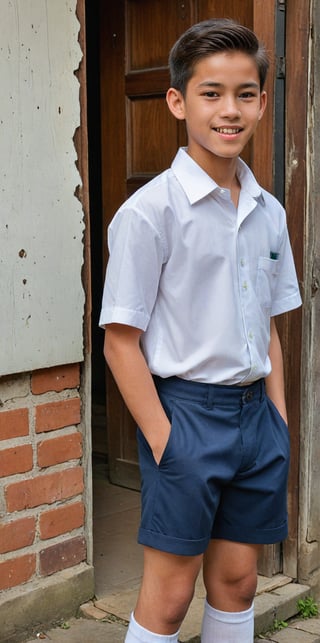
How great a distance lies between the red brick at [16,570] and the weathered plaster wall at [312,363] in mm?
1140

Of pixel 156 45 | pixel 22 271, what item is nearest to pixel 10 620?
pixel 22 271

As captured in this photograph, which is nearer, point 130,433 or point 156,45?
point 156,45

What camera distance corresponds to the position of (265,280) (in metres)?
2.46

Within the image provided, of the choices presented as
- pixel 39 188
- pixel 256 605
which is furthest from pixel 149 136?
pixel 256 605

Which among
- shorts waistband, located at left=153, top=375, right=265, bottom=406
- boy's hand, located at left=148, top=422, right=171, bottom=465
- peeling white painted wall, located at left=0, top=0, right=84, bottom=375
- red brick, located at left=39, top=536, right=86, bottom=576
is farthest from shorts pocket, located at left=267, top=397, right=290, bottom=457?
red brick, located at left=39, top=536, right=86, bottom=576

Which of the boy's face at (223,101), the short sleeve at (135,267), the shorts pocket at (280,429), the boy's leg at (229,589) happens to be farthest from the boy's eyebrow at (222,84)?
the boy's leg at (229,589)

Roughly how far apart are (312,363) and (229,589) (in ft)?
3.95

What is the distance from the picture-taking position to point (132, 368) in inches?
89.5

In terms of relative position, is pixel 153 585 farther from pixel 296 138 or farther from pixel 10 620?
pixel 296 138

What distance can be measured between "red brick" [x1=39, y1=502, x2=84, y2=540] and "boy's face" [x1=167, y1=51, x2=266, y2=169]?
1.42 metres

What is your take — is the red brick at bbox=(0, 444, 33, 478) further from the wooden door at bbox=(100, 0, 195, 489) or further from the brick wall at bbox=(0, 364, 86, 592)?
the wooden door at bbox=(100, 0, 195, 489)

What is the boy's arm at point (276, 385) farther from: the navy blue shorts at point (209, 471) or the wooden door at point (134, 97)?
the wooden door at point (134, 97)

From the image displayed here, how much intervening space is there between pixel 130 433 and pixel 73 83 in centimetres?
207

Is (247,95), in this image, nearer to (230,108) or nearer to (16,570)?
(230,108)
